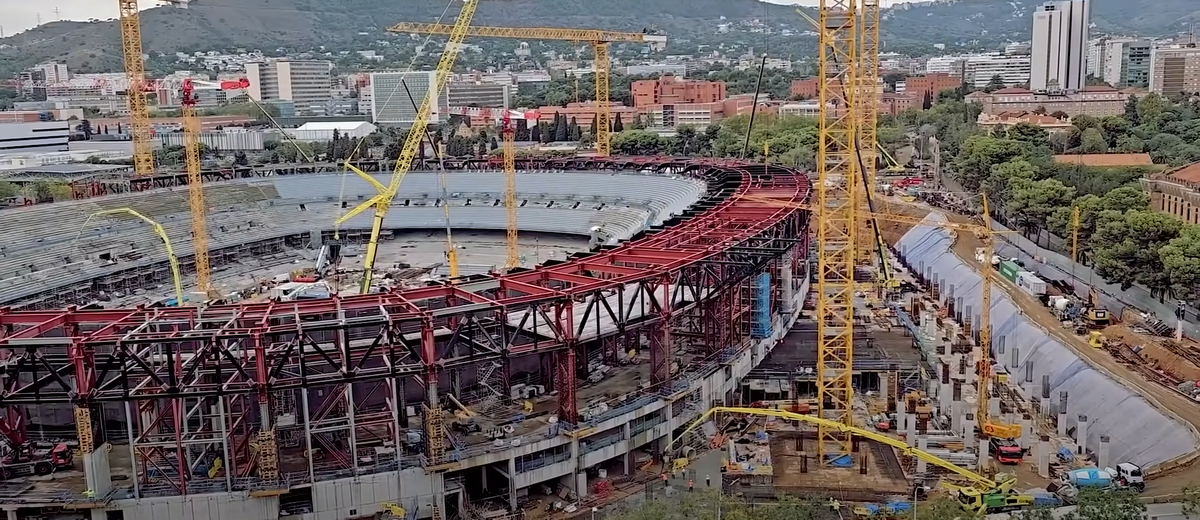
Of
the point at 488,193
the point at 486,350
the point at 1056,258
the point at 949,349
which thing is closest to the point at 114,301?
the point at 488,193

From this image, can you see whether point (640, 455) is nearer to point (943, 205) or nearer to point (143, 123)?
point (943, 205)

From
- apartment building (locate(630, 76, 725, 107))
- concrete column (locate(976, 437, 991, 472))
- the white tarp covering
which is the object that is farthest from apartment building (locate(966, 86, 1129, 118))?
concrete column (locate(976, 437, 991, 472))

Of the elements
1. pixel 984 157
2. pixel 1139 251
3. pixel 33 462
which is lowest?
pixel 33 462

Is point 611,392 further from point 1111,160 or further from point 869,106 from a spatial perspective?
point 1111,160

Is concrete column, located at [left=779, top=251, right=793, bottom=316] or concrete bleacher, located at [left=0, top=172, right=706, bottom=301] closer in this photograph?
concrete column, located at [left=779, top=251, right=793, bottom=316]

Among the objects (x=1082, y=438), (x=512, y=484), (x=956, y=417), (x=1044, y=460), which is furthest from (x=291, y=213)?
(x=1044, y=460)

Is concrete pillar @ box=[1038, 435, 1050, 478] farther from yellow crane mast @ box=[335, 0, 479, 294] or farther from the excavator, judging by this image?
yellow crane mast @ box=[335, 0, 479, 294]
